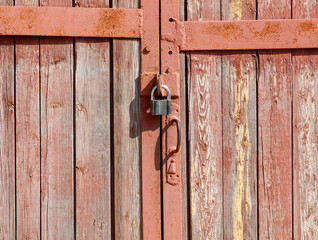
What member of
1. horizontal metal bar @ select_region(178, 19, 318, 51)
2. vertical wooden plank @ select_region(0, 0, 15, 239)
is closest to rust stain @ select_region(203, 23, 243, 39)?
horizontal metal bar @ select_region(178, 19, 318, 51)

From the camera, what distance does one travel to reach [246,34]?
1630 millimetres

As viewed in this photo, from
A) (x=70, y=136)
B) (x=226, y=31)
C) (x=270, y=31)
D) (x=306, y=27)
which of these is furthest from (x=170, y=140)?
(x=306, y=27)

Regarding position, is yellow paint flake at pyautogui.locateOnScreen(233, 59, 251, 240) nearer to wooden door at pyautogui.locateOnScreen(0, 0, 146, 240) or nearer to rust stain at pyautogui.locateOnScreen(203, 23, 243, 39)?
rust stain at pyautogui.locateOnScreen(203, 23, 243, 39)

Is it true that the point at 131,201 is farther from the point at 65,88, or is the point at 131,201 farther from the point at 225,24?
the point at 225,24

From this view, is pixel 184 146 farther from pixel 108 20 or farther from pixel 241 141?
pixel 108 20

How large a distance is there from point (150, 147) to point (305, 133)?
717mm

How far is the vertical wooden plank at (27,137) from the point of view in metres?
1.61

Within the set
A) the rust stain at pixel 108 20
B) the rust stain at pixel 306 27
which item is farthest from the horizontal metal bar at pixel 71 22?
the rust stain at pixel 306 27

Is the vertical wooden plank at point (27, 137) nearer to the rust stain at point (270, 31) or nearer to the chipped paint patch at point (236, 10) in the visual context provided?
the chipped paint patch at point (236, 10)

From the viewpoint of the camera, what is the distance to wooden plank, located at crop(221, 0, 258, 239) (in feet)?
5.43

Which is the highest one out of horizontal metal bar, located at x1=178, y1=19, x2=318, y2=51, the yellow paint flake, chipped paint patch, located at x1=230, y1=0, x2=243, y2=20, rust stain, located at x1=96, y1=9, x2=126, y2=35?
chipped paint patch, located at x1=230, y1=0, x2=243, y2=20

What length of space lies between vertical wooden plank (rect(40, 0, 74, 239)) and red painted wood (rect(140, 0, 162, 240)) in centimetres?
33

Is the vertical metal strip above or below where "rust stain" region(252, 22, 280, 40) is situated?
below

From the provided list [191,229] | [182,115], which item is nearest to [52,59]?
[182,115]
